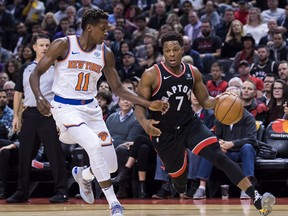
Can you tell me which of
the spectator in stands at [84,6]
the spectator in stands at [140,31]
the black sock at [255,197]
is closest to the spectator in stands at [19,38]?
the spectator in stands at [84,6]

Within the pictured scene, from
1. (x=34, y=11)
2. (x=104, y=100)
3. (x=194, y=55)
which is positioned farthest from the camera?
(x=34, y=11)

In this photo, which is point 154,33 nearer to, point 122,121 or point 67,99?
point 122,121

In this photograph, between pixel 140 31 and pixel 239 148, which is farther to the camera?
pixel 140 31

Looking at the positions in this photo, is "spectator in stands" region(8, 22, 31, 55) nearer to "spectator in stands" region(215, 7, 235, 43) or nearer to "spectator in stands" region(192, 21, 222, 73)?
"spectator in stands" region(192, 21, 222, 73)

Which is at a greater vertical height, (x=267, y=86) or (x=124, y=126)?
(x=267, y=86)

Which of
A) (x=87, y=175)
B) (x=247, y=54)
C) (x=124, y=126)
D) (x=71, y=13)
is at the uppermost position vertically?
(x=71, y=13)

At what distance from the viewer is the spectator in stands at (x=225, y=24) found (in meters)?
14.9

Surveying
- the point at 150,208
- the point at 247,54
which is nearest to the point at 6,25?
the point at 247,54

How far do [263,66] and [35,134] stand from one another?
4671 mm

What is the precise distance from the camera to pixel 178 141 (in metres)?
7.61

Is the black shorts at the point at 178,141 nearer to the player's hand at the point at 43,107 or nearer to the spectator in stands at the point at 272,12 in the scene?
the player's hand at the point at 43,107

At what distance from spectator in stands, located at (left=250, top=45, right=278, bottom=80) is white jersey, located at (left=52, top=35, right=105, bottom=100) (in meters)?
5.56

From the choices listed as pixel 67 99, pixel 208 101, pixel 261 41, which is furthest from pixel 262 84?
pixel 67 99

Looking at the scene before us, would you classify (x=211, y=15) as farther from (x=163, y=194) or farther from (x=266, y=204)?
(x=266, y=204)
